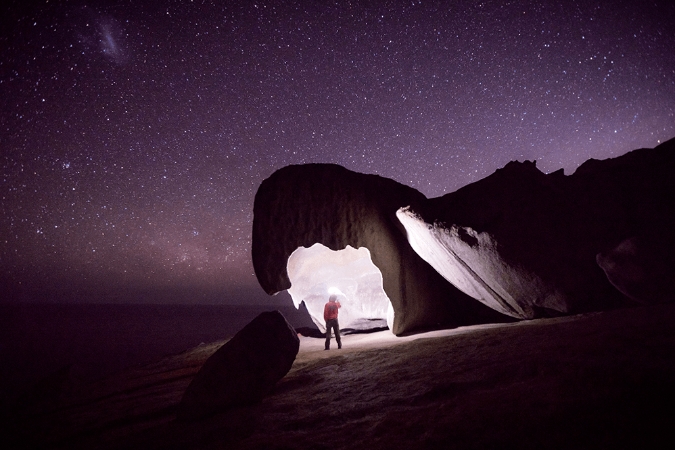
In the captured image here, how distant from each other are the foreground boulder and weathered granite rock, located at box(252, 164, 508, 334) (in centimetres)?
387

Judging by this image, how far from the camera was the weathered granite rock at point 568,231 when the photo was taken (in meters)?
5.50

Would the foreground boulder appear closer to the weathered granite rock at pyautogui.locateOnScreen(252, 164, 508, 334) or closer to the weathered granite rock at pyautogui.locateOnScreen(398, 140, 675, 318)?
the weathered granite rock at pyautogui.locateOnScreen(252, 164, 508, 334)

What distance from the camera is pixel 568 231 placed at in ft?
20.3

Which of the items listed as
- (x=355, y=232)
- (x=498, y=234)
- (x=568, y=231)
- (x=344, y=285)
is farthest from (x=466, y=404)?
(x=344, y=285)

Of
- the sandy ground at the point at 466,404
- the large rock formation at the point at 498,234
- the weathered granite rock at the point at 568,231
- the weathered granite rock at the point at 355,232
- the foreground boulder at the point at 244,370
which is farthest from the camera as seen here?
the weathered granite rock at the point at 355,232

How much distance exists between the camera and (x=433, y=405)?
2.44 meters

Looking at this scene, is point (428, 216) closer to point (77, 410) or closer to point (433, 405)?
point (433, 405)

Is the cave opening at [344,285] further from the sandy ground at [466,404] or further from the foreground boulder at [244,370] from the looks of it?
the sandy ground at [466,404]

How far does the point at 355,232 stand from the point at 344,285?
27.6ft

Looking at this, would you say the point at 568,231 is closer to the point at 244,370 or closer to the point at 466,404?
the point at 466,404

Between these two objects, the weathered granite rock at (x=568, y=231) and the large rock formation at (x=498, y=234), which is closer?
the weathered granite rock at (x=568, y=231)

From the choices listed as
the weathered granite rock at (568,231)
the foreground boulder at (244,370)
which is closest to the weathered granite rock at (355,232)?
the weathered granite rock at (568,231)

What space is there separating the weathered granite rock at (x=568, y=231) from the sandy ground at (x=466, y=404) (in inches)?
92.4

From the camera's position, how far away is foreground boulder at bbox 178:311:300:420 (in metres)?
3.69
